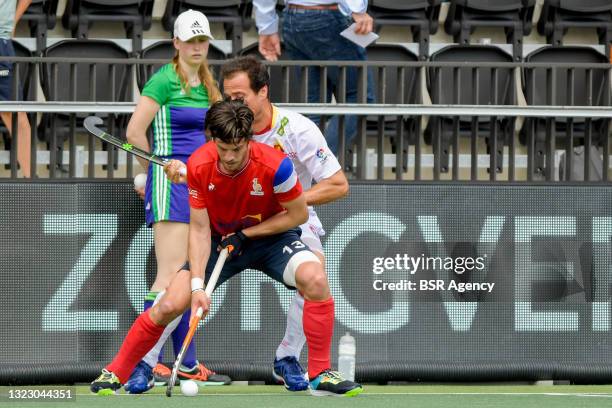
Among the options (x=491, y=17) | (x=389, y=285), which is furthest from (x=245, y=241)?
(x=491, y=17)

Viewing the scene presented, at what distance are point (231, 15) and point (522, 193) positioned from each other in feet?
Result: 13.4

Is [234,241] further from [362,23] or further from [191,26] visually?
[362,23]

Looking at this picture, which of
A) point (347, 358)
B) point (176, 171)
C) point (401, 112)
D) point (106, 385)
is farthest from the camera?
point (401, 112)

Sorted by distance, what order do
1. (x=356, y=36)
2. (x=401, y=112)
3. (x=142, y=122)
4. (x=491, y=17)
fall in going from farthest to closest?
(x=491, y=17) → (x=356, y=36) → (x=401, y=112) → (x=142, y=122)

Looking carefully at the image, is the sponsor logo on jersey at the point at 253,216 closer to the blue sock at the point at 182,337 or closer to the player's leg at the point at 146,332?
the player's leg at the point at 146,332

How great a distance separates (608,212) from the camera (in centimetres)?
838

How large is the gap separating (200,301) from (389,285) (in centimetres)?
225

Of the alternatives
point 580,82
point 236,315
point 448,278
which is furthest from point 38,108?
point 580,82

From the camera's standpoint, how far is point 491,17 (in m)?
11.8

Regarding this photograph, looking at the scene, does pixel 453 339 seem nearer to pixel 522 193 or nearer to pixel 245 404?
pixel 522 193

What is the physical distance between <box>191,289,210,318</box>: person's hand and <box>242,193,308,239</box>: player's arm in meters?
0.45

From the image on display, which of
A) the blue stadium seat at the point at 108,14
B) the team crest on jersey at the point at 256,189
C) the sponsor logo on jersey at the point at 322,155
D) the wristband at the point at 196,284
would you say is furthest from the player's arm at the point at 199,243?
the blue stadium seat at the point at 108,14

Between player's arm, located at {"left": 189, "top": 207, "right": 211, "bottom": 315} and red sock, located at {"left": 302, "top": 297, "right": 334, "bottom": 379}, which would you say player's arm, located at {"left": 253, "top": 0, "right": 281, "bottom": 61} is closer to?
player's arm, located at {"left": 189, "top": 207, "right": 211, "bottom": 315}

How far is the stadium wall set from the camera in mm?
8094
